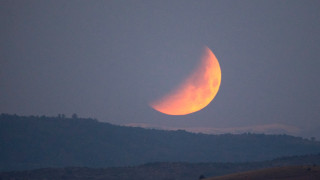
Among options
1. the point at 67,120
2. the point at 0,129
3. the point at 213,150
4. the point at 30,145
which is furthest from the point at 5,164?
the point at 213,150

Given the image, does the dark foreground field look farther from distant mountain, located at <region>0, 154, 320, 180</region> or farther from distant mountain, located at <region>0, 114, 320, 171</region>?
distant mountain, located at <region>0, 114, 320, 171</region>

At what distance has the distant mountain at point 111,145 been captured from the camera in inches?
4067

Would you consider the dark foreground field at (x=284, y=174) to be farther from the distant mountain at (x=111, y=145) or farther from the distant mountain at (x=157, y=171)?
the distant mountain at (x=111, y=145)

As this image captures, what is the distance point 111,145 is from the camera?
380ft

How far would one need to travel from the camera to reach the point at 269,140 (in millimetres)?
128625

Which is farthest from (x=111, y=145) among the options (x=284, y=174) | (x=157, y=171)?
(x=284, y=174)

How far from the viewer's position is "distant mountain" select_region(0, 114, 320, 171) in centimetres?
10331

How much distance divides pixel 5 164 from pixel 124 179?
4314 cm

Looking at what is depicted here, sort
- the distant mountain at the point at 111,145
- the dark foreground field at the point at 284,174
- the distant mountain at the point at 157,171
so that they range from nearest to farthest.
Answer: the dark foreground field at the point at 284,174
the distant mountain at the point at 157,171
the distant mountain at the point at 111,145

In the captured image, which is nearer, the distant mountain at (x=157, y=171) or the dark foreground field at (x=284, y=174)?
the dark foreground field at (x=284, y=174)

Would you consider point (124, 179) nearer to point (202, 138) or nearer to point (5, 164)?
point (5, 164)

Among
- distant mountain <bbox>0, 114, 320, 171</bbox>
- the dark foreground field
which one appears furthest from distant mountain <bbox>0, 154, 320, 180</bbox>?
Answer: distant mountain <bbox>0, 114, 320, 171</bbox>

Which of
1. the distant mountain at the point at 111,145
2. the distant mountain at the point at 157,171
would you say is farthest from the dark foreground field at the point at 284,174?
the distant mountain at the point at 111,145

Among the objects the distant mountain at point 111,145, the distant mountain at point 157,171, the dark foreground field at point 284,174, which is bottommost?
the dark foreground field at point 284,174
